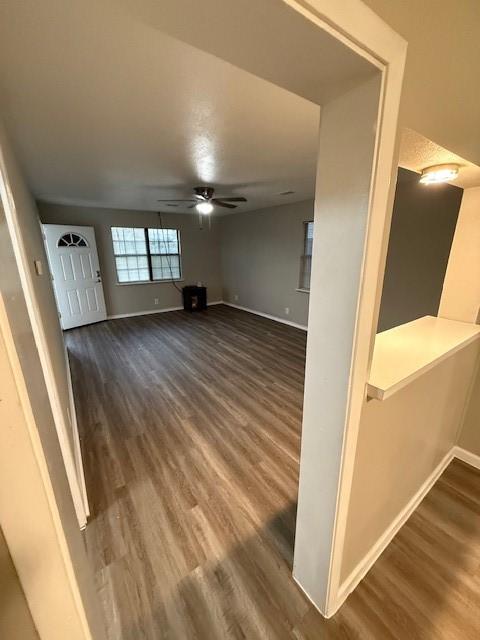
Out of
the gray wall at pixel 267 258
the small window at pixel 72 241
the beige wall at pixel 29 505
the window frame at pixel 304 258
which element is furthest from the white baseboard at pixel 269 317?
the beige wall at pixel 29 505

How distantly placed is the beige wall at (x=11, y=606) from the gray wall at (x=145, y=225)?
588 centimetres

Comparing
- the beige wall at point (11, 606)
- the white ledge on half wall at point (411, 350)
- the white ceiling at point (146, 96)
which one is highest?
the white ceiling at point (146, 96)

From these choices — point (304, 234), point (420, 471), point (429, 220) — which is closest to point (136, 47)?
point (420, 471)

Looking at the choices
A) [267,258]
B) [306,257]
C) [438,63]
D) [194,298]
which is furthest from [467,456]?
[194,298]

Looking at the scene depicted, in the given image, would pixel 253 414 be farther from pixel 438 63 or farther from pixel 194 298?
pixel 194 298

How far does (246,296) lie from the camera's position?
6.32 metres

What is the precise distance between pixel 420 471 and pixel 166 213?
20.0ft

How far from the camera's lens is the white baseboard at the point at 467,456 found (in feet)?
6.17

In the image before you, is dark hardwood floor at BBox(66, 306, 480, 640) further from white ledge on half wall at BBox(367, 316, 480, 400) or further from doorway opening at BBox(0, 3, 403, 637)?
white ledge on half wall at BBox(367, 316, 480, 400)

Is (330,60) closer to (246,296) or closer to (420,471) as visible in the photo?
→ (420,471)

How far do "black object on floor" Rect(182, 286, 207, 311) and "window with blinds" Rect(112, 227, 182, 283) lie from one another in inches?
20.2

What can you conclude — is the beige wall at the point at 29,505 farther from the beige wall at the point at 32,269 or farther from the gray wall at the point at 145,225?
the gray wall at the point at 145,225

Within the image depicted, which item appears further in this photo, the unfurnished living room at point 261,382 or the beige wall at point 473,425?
the beige wall at point 473,425

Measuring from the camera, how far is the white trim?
1172mm
